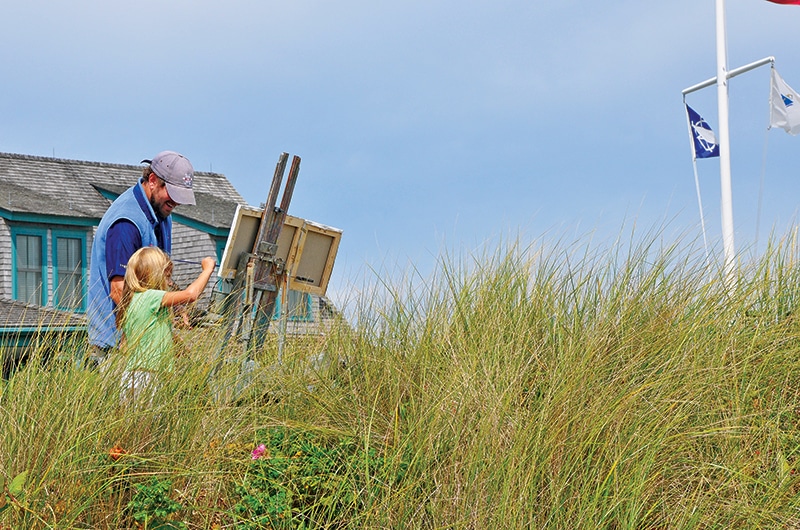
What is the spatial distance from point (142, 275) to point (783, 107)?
1353 cm

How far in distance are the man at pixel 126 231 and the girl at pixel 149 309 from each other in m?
0.13

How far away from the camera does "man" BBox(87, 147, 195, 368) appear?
4.99 m

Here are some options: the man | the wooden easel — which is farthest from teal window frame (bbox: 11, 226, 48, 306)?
the man

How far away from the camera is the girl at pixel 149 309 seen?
14.1 ft

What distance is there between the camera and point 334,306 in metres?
6.06

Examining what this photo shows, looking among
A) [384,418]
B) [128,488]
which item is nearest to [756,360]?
[384,418]

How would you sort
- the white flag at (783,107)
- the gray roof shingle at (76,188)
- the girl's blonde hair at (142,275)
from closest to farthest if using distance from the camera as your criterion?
the girl's blonde hair at (142,275)
the white flag at (783,107)
the gray roof shingle at (76,188)

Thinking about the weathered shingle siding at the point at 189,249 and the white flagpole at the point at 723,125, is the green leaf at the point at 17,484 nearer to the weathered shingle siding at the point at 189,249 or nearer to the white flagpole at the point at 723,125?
the white flagpole at the point at 723,125

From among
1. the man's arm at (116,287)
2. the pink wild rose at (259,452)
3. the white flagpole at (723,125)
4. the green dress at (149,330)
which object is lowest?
the pink wild rose at (259,452)

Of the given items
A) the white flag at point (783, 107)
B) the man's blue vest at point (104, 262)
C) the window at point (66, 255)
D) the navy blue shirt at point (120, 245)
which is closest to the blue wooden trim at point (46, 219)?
the window at point (66, 255)

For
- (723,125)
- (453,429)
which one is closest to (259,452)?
(453,429)

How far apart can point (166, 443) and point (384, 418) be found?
1076 mm

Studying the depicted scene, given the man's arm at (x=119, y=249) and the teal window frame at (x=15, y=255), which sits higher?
the man's arm at (x=119, y=249)

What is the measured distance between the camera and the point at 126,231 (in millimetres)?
5172
